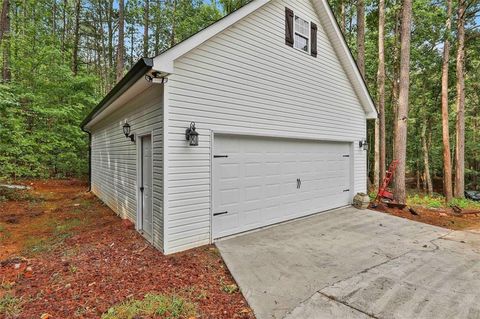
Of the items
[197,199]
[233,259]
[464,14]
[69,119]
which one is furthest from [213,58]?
[464,14]

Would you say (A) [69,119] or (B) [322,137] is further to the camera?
(A) [69,119]

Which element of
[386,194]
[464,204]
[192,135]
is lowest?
[464,204]

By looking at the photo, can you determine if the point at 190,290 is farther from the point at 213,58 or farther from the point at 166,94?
the point at 213,58

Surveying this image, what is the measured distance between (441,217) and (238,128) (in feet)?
20.3

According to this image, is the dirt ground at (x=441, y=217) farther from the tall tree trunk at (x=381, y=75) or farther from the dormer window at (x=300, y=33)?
the dormer window at (x=300, y=33)

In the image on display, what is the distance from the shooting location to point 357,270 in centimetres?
382

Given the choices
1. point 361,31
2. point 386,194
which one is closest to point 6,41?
point 361,31

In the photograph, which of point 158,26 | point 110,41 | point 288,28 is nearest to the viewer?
point 288,28

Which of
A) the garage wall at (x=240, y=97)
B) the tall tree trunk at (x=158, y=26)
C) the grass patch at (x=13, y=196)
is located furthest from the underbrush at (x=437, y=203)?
the tall tree trunk at (x=158, y=26)

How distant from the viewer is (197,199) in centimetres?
473

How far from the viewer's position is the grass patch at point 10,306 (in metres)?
2.89

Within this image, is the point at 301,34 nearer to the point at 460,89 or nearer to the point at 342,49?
the point at 342,49

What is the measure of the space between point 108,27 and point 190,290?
69.3 ft

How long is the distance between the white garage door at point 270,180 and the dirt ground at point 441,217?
1.51 m
